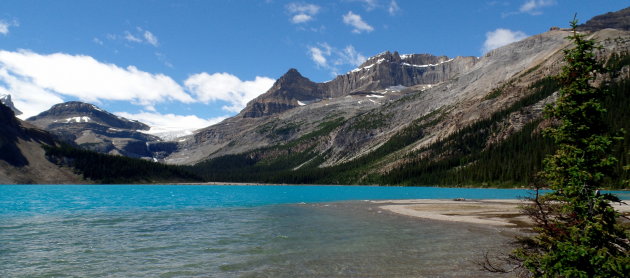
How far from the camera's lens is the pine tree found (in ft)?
45.2

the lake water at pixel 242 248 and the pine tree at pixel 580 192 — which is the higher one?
the pine tree at pixel 580 192

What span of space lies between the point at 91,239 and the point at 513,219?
44.7 metres

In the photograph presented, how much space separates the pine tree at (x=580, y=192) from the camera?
13781 mm

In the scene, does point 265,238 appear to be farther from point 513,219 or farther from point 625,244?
point 513,219

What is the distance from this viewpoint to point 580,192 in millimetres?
14453

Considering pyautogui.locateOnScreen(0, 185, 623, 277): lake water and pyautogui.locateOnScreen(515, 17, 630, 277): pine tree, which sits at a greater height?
pyautogui.locateOnScreen(515, 17, 630, 277): pine tree

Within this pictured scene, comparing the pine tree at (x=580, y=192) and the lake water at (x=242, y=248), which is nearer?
the pine tree at (x=580, y=192)

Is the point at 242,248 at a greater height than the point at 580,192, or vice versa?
the point at 580,192

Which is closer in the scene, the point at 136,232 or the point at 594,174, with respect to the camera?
the point at 594,174

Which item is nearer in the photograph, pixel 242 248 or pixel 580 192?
pixel 580 192

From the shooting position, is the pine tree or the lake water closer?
the pine tree

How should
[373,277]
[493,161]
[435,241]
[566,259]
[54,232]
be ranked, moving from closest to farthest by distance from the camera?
[566,259], [373,277], [435,241], [54,232], [493,161]

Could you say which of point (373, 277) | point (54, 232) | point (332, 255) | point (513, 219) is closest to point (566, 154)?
point (373, 277)

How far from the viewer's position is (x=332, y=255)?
25.6 metres
